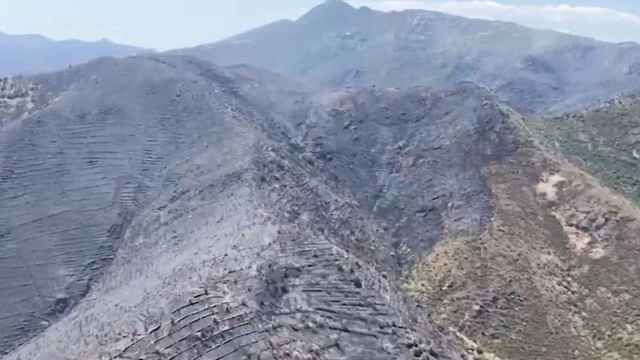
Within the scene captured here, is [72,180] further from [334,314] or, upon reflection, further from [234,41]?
[234,41]

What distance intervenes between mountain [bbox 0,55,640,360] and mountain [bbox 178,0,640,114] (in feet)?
246

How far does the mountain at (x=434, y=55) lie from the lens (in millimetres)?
137500

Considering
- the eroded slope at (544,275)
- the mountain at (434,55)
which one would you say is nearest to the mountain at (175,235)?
the eroded slope at (544,275)

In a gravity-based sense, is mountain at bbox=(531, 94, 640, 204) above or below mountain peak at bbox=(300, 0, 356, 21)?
above

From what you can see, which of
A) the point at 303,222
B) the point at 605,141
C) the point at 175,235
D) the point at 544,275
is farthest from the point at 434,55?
the point at 303,222

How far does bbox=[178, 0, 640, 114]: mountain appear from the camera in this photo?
13750 centimetres

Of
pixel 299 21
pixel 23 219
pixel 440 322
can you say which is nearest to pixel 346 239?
pixel 440 322

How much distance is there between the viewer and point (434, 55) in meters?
156

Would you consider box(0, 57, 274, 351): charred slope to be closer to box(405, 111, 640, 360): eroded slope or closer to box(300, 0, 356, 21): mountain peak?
box(405, 111, 640, 360): eroded slope

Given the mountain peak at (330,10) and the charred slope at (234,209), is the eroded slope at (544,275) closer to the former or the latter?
the charred slope at (234,209)

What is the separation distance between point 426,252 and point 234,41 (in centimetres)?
13784

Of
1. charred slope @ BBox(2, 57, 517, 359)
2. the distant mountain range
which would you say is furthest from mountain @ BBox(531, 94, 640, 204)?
charred slope @ BBox(2, 57, 517, 359)

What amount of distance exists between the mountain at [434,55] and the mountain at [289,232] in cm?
7494

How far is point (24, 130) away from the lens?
45562 millimetres
